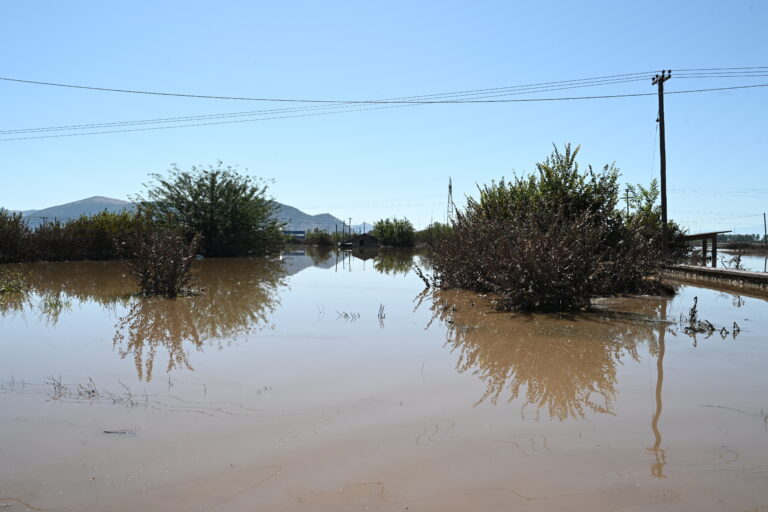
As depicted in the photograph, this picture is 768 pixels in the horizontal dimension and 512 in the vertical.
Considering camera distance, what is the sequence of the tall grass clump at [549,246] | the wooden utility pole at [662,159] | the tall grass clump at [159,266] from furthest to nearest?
the wooden utility pole at [662,159]
the tall grass clump at [159,266]
the tall grass clump at [549,246]

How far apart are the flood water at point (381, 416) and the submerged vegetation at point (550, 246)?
1.42 meters

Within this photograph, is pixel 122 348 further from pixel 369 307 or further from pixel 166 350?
pixel 369 307

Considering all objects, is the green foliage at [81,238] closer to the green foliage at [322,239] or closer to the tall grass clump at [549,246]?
the tall grass clump at [549,246]

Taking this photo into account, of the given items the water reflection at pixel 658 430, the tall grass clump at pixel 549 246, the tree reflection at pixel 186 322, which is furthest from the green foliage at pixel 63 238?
the water reflection at pixel 658 430

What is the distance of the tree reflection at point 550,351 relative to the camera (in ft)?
19.6

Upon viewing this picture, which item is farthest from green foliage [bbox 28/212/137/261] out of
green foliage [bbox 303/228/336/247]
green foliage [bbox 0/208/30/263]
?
green foliage [bbox 303/228/336/247]

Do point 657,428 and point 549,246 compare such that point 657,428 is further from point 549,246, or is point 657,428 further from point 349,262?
point 349,262

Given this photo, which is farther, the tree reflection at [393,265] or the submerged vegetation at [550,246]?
the tree reflection at [393,265]

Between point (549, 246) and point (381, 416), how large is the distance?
7709mm

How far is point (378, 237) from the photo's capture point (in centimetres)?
7788

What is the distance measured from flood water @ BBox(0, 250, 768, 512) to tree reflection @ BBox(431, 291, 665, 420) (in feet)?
0.15

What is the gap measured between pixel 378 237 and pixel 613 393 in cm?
7197

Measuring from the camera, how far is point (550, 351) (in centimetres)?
812

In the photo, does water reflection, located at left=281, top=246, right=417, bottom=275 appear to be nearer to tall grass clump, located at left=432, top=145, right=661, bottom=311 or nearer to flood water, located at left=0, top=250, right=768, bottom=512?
tall grass clump, located at left=432, top=145, right=661, bottom=311
